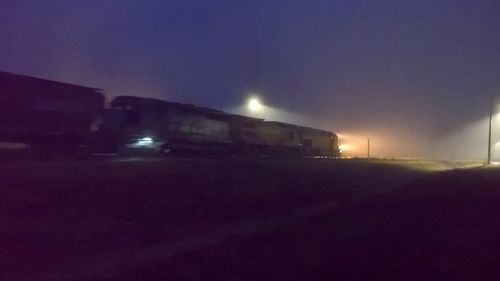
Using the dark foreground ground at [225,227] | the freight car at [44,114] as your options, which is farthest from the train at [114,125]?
the dark foreground ground at [225,227]

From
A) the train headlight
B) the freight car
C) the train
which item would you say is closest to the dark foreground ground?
the freight car

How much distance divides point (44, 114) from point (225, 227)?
16.3 meters

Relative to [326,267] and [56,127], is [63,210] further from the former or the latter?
[56,127]

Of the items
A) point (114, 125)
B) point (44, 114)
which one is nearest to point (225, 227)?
point (44, 114)

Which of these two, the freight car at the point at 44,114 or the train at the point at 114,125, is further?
the train at the point at 114,125

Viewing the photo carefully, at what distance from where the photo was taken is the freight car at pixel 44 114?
1268 inches

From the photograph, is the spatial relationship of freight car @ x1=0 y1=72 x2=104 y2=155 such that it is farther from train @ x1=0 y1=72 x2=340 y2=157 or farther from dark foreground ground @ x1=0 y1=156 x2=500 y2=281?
dark foreground ground @ x1=0 y1=156 x2=500 y2=281

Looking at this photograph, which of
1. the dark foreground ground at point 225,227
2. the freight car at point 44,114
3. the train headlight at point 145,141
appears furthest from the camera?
the train headlight at point 145,141

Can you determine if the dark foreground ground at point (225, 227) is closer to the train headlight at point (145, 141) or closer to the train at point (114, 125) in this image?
the train at point (114, 125)

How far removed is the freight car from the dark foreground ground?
736 cm

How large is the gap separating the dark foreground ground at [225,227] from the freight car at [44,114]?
7.36m

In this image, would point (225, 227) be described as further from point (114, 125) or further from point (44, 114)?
point (114, 125)

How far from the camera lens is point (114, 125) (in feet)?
128

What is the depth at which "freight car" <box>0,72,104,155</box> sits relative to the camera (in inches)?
1268
